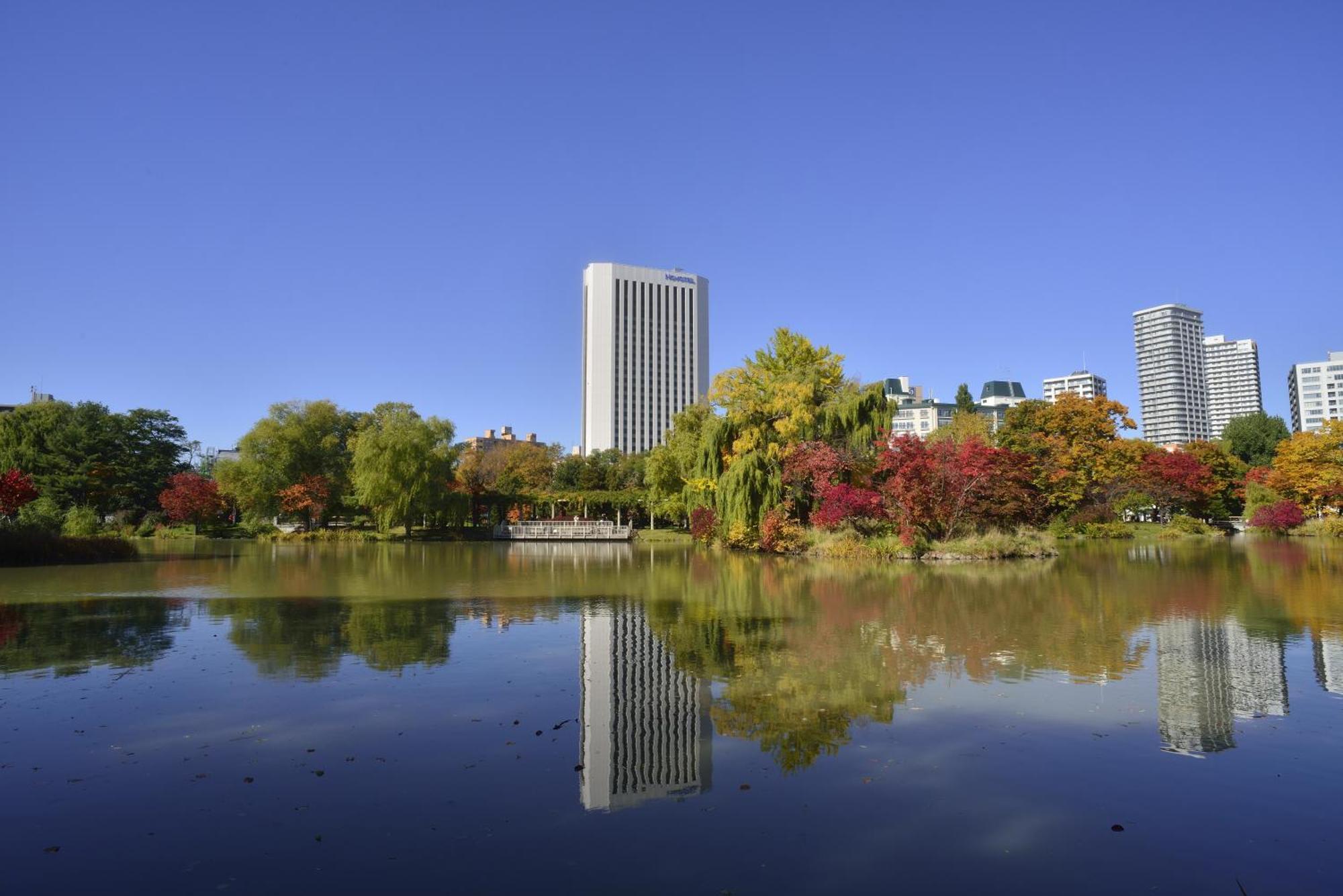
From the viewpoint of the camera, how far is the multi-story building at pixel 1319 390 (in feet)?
442

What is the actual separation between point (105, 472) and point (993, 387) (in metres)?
162

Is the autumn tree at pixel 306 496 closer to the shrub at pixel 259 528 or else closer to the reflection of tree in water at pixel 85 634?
the shrub at pixel 259 528

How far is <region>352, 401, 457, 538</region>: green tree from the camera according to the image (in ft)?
132

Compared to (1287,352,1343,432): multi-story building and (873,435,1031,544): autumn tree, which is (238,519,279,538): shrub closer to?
(873,435,1031,544): autumn tree

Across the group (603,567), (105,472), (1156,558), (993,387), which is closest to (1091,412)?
(1156,558)

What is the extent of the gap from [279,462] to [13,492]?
21.6 m

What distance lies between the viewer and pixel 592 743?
20.5ft

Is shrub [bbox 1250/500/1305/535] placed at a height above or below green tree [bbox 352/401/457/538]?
below

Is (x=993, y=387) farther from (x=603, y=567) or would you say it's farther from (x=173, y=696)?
(x=173, y=696)

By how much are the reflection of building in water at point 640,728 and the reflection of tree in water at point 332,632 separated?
2214 millimetres

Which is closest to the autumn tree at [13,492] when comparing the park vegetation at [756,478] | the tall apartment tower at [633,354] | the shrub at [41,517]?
the park vegetation at [756,478]

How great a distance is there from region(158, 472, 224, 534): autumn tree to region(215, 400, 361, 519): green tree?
1185mm

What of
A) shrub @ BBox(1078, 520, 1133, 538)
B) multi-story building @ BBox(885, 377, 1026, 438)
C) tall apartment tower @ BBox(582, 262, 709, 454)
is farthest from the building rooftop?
shrub @ BBox(1078, 520, 1133, 538)

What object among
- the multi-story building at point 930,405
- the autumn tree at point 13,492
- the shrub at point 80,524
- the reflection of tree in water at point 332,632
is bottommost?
the reflection of tree in water at point 332,632
